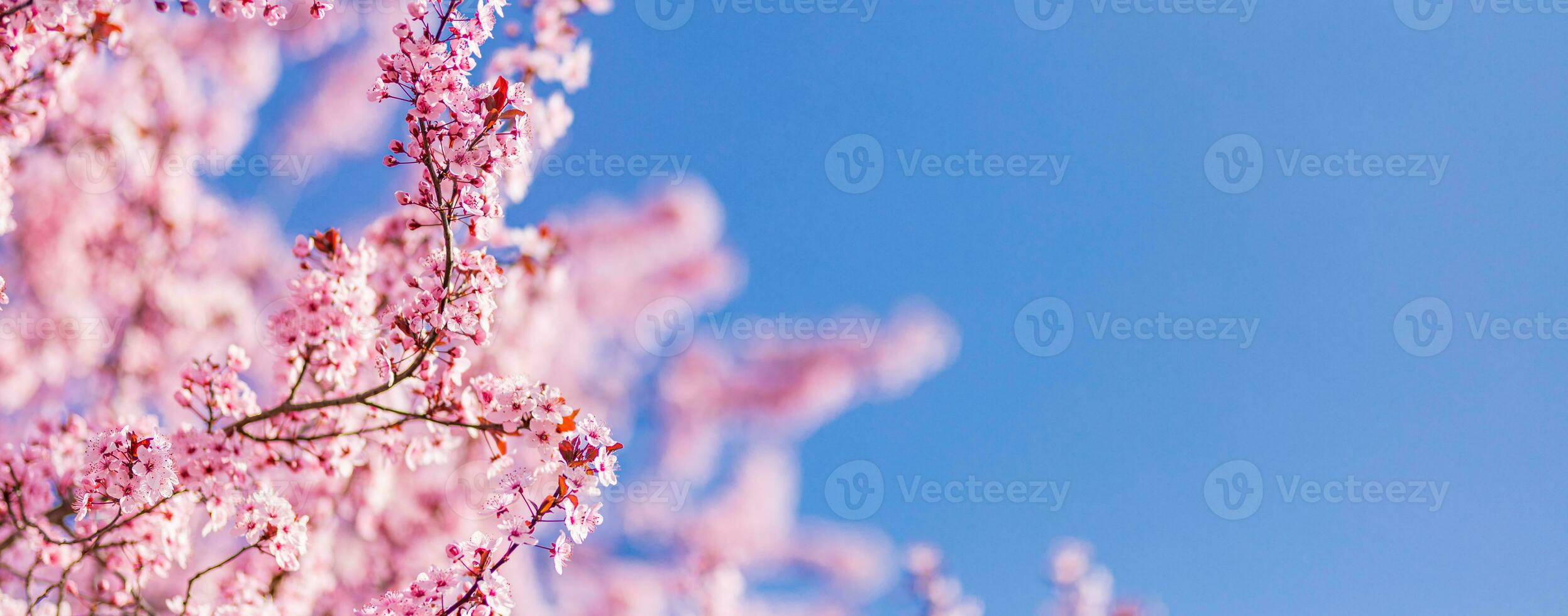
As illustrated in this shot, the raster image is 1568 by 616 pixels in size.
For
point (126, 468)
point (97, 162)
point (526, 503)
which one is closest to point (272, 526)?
point (126, 468)

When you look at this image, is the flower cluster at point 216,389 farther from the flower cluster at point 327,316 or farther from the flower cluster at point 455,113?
the flower cluster at point 455,113

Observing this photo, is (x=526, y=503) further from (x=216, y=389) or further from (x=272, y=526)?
(x=216, y=389)

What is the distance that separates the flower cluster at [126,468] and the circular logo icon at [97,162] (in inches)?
126

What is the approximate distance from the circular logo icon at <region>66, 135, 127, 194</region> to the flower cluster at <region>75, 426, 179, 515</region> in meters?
3.19

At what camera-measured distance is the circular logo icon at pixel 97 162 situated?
5.61 m

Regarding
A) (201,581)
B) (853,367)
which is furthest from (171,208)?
(853,367)

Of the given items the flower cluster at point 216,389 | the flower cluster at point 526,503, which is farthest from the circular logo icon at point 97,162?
the flower cluster at point 526,503

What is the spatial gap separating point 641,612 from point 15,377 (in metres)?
6.77

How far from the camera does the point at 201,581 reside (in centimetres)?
→ 541

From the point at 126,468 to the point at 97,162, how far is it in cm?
466

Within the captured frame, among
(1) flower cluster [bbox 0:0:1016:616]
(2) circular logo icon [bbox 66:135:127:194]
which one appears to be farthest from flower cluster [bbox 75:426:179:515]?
(2) circular logo icon [bbox 66:135:127:194]

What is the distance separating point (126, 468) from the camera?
2770 mm

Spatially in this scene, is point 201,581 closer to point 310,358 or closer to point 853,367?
point 310,358

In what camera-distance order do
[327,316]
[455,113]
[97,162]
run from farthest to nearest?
[97,162] < [327,316] < [455,113]
